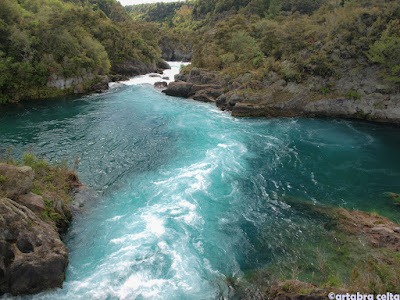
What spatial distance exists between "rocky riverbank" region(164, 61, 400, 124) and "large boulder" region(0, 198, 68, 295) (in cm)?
2786

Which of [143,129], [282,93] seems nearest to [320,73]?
[282,93]

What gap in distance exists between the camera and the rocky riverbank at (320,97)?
30.5 metres

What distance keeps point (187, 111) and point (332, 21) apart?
94.9ft

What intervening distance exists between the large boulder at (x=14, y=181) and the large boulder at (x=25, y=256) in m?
0.83

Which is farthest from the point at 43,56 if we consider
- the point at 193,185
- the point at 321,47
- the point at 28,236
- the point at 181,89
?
the point at 321,47

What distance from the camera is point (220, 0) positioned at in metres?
123

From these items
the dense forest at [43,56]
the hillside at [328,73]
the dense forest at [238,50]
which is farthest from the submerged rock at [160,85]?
the dense forest at [43,56]

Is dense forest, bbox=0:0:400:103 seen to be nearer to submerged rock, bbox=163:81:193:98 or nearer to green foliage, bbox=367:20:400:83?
green foliage, bbox=367:20:400:83

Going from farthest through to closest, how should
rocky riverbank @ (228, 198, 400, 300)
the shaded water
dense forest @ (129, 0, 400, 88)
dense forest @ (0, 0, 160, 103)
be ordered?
dense forest @ (0, 0, 160, 103) < dense forest @ (129, 0, 400, 88) < the shaded water < rocky riverbank @ (228, 198, 400, 300)

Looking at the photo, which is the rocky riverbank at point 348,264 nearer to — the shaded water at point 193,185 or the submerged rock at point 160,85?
the shaded water at point 193,185

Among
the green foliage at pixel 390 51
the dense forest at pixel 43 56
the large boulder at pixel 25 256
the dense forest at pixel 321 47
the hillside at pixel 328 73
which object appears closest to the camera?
the large boulder at pixel 25 256

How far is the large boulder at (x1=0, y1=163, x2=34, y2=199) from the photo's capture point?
416 inches

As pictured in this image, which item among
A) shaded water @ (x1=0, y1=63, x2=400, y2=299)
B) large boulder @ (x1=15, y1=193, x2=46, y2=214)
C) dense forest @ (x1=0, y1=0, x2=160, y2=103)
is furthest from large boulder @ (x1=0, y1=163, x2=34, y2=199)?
dense forest @ (x1=0, y1=0, x2=160, y2=103)

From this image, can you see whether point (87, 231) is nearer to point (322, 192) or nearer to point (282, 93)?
point (322, 192)
